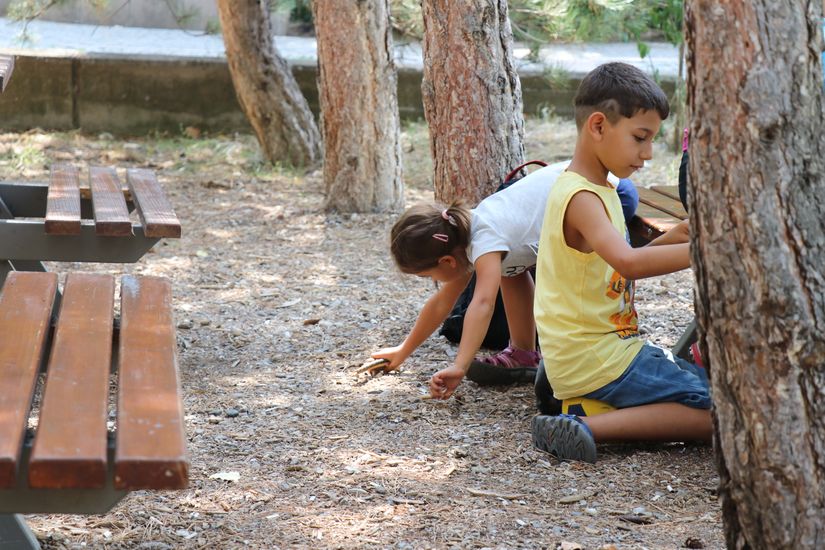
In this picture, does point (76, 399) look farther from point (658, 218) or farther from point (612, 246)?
point (658, 218)

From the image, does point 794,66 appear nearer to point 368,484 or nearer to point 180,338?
point 368,484

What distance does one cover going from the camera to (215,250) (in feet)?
18.6

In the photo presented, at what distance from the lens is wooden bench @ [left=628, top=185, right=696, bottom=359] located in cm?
310

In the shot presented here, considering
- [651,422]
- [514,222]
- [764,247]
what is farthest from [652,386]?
[764,247]

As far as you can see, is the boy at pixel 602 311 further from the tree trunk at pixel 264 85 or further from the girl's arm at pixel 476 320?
the tree trunk at pixel 264 85

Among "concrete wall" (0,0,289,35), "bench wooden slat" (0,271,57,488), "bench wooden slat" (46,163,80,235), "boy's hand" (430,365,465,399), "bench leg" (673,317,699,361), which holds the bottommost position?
"bench leg" (673,317,699,361)

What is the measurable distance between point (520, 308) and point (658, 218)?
0.68 metres

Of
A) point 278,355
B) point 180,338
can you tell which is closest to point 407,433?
point 278,355

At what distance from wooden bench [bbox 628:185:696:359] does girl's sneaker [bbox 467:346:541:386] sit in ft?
1.62

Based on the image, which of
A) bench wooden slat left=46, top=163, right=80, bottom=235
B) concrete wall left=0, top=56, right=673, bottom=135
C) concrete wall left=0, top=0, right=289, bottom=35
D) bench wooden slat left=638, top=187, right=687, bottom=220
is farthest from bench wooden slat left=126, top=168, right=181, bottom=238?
concrete wall left=0, top=0, right=289, bottom=35

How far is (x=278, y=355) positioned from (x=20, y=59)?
5.57 metres

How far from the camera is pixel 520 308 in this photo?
3.68 metres

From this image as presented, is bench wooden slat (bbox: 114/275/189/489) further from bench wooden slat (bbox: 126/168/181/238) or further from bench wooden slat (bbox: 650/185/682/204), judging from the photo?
bench wooden slat (bbox: 650/185/682/204)

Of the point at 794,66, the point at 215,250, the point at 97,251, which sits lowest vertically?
the point at 215,250
